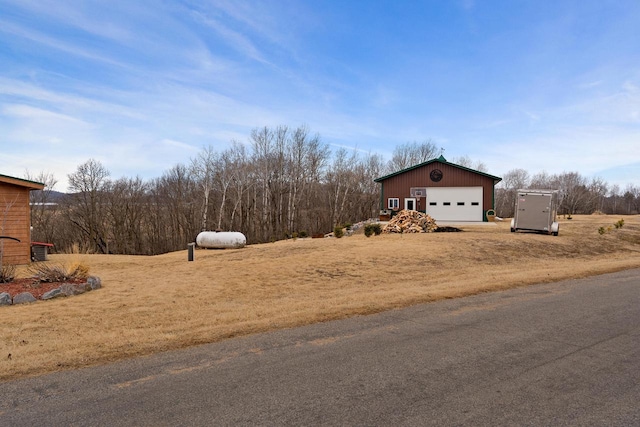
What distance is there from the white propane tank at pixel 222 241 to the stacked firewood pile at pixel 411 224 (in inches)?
343

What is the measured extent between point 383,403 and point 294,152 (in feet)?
161

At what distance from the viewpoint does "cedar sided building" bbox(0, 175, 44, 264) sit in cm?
1599

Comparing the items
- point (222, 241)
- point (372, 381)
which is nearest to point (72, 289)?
point (372, 381)

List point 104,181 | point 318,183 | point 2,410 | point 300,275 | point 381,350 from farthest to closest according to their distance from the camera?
point 318,183 < point 104,181 < point 300,275 < point 381,350 < point 2,410

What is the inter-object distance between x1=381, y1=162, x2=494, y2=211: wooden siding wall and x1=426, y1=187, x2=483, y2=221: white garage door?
43 centimetres

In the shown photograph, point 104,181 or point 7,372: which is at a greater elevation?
point 104,181

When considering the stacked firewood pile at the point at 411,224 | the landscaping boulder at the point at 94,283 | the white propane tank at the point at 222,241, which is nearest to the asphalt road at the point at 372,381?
the landscaping boulder at the point at 94,283

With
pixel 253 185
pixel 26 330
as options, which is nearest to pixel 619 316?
pixel 26 330

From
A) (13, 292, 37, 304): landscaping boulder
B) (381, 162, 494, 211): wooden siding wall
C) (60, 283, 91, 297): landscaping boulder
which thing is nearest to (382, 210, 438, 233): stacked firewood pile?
(381, 162, 494, 211): wooden siding wall

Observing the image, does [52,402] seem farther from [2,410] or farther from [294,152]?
[294,152]

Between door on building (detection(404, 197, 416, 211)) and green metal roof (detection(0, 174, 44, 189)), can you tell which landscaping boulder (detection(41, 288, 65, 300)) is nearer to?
green metal roof (detection(0, 174, 44, 189))

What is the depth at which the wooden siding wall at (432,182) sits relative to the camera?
34.7m

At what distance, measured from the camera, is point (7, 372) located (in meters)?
4.52

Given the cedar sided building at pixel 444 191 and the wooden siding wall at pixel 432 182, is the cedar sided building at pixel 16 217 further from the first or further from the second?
the wooden siding wall at pixel 432 182
